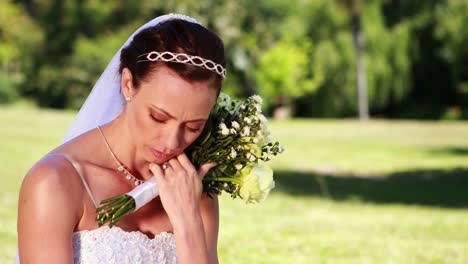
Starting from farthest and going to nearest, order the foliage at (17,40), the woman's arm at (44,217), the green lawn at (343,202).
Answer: the foliage at (17,40), the green lawn at (343,202), the woman's arm at (44,217)

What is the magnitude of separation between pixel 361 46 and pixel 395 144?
57.8ft

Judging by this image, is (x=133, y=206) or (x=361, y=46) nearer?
(x=133, y=206)

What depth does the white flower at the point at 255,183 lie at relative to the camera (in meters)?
3.34

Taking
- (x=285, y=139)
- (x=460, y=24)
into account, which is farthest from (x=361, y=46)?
(x=285, y=139)

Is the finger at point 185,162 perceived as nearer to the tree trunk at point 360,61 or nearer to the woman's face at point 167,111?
the woman's face at point 167,111

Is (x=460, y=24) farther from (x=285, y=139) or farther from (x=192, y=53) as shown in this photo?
(x=192, y=53)

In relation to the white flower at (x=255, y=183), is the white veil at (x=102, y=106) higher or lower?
higher

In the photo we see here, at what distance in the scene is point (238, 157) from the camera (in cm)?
337

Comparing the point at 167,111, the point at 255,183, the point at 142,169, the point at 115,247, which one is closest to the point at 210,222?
the point at 255,183

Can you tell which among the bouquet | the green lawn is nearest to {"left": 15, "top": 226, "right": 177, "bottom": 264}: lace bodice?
the bouquet

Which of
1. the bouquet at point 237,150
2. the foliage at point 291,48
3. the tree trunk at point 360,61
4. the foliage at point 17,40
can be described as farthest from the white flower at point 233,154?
the foliage at point 17,40

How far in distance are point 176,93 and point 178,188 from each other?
0.40 meters

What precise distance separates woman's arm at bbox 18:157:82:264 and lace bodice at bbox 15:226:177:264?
0.17 metres

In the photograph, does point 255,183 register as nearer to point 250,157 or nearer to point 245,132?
point 250,157
